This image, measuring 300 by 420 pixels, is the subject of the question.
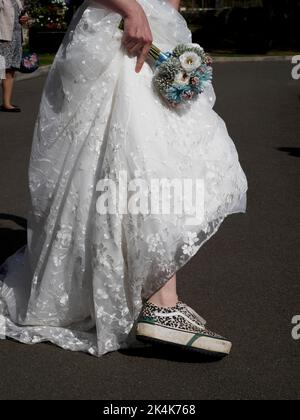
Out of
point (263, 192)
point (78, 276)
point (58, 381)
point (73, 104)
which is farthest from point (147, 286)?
point (263, 192)

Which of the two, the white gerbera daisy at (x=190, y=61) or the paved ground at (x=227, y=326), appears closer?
the paved ground at (x=227, y=326)

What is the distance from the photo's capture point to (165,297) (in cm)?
314

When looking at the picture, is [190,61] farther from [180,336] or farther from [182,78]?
[180,336]

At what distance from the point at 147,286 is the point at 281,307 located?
84 centimetres

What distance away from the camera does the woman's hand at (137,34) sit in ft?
9.78

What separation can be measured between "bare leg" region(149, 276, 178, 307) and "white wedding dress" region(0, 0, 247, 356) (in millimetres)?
43

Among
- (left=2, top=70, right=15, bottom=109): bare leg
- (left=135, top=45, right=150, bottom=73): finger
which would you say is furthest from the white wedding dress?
(left=2, top=70, right=15, bottom=109): bare leg

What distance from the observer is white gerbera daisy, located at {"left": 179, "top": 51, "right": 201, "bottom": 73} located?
3.07m

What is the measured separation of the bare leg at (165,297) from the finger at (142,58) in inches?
35.0

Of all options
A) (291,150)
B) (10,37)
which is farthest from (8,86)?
(291,150)

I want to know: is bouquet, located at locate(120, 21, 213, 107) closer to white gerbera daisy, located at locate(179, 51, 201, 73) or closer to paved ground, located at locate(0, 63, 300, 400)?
white gerbera daisy, located at locate(179, 51, 201, 73)

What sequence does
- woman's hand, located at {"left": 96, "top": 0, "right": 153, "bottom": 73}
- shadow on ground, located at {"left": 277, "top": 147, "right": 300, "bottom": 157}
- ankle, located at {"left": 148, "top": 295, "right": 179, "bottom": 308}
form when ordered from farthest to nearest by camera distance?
shadow on ground, located at {"left": 277, "top": 147, "right": 300, "bottom": 157}
ankle, located at {"left": 148, "top": 295, "right": 179, "bottom": 308}
woman's hand, located at {"left": 96, "top": 0, "right": 153, "bottom": 73}

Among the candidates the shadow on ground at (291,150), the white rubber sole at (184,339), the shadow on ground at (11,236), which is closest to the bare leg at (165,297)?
the white rubber sole at (184,339)

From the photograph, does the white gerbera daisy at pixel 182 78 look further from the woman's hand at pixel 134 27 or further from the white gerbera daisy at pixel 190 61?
the woman's hand at pixel 134 27
